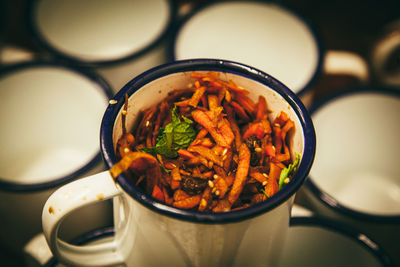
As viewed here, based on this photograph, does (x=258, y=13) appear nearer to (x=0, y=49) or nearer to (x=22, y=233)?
(x=0, y=49)

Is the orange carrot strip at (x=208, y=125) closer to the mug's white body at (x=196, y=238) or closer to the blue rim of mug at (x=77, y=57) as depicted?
the mug's white body at (x=196, y=238)

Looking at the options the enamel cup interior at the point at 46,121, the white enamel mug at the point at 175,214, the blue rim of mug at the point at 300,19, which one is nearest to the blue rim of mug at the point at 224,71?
the white enamel mug at the point at 175,214

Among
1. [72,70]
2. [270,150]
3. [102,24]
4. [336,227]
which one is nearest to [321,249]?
[336,227]

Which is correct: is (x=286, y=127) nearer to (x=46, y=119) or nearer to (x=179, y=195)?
(x=179, y=195)

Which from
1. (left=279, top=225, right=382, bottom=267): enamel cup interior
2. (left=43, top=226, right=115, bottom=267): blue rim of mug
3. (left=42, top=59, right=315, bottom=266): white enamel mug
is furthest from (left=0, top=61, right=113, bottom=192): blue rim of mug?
(left=279, top=225, right=382, bottom=267): enamel cup interior

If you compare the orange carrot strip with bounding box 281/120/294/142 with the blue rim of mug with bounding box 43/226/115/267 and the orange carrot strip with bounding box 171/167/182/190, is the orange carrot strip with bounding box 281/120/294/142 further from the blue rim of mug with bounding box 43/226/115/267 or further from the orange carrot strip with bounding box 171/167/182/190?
the blue rim of mug with bounding box 43/226/115/267

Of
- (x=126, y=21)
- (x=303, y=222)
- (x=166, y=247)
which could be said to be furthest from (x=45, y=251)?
(x=126, y=21)

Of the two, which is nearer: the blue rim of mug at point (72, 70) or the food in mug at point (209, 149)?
the food in mug at point (209, 149)
